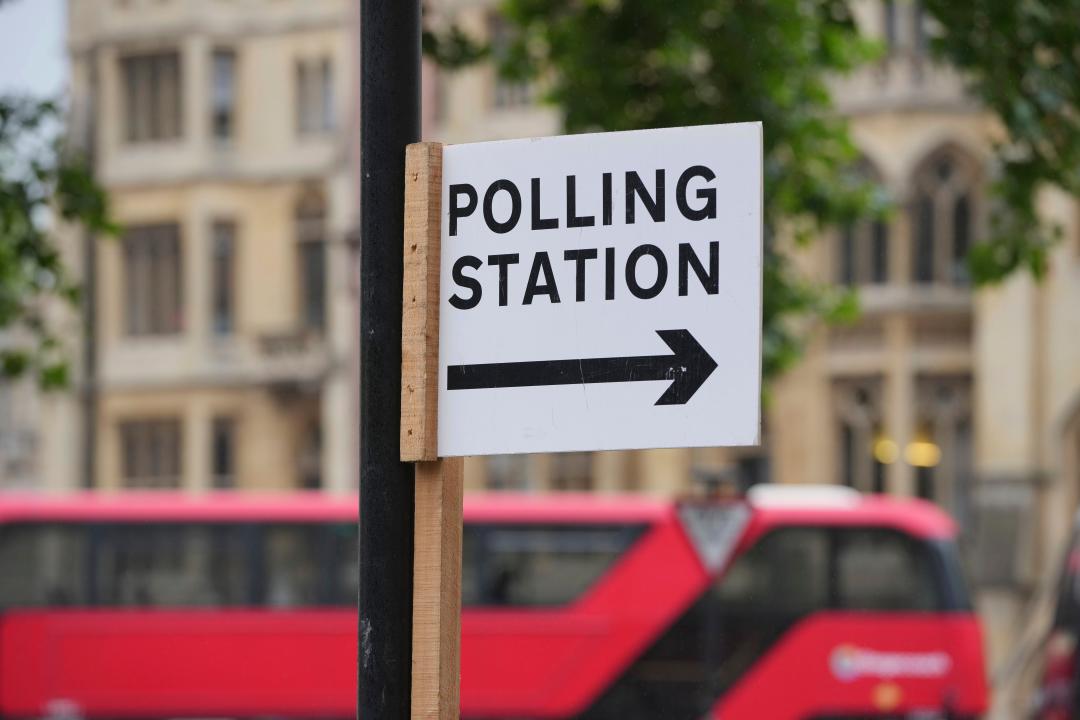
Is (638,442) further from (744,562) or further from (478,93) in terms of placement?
(478,93)

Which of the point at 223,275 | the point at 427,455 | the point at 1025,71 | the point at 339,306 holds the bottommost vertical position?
the point at 427,455

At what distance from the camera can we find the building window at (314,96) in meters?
Result: 33.8

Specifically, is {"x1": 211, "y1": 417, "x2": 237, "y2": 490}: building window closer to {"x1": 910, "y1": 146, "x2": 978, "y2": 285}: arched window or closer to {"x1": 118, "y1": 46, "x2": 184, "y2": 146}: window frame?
{"x1": 118, "y1": 46, "x2": 184, "y2": 146}: window frame

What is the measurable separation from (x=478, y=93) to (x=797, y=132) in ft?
50.7

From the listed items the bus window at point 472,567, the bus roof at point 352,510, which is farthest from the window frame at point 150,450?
the bus window at point 472,567

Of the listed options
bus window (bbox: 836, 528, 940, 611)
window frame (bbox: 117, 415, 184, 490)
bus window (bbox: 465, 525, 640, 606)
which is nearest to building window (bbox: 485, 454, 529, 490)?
window frame (bbox: 117, 415, 184, 490)

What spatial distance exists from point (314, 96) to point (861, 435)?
36.7 feet

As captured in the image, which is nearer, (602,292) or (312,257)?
(602,292)

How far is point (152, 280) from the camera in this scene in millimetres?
34031

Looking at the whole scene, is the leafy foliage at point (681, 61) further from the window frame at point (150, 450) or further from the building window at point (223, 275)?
the window frame at point (150, 450)

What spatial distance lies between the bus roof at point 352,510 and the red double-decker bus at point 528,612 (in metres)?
0.02

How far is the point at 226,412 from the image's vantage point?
33.1m

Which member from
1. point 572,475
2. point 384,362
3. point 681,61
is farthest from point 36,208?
point 572,475

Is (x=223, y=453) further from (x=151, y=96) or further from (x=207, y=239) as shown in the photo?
(x=151, y=96)
